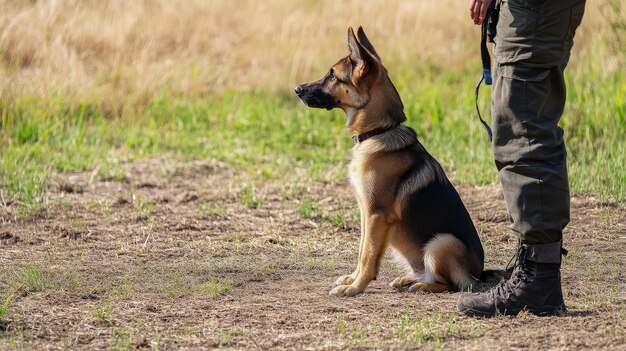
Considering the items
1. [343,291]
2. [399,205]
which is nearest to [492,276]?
[399,205]

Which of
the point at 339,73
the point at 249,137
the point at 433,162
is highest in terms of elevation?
the point at 339,73

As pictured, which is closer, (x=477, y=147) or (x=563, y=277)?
(x=563, y=277)

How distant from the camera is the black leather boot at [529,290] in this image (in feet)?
13.4

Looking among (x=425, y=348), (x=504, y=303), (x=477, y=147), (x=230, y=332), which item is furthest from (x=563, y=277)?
(x=477, y=147)

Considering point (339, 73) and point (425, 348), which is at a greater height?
point (339, 73)

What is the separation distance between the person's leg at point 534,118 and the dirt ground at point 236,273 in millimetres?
461

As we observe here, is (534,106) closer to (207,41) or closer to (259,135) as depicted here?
(259,135)

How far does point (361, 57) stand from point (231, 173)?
10.0 ft

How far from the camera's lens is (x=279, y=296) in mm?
4723

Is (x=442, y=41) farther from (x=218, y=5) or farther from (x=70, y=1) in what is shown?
(x=70, y=1)

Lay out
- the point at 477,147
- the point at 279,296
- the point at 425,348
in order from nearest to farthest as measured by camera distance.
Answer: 1. the point at 425,348
2. the point at 279,296
3. the point at 477,147

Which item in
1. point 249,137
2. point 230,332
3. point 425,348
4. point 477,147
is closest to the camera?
point 425,348

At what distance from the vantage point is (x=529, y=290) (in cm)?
414

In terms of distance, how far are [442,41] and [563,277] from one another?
23.1ft
